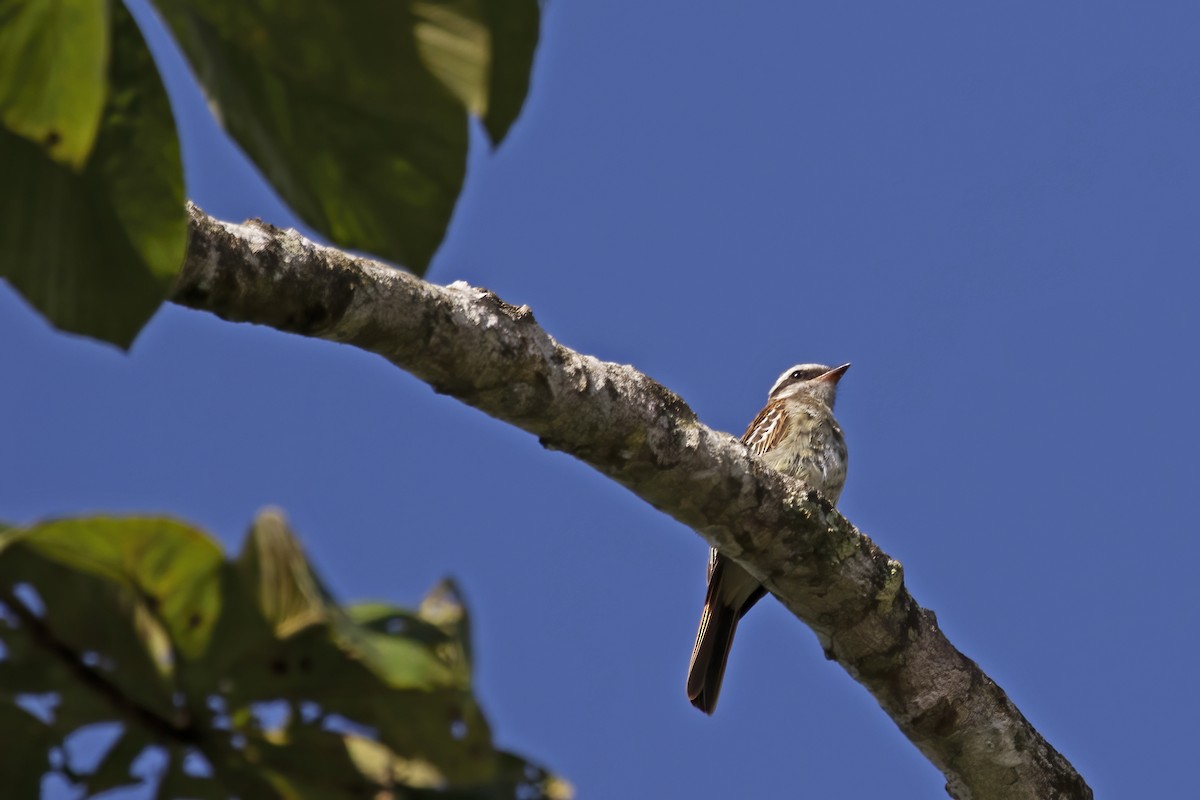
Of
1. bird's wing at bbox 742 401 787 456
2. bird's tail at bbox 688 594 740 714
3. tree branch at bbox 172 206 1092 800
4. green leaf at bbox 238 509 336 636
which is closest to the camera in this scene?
green leaf at bbox 238 509 336 636

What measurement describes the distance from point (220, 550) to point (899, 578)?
391cm

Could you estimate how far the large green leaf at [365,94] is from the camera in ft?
4.20

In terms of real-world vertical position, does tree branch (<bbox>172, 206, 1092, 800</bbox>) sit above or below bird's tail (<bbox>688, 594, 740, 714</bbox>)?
below

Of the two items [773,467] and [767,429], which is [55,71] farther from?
[767,429]

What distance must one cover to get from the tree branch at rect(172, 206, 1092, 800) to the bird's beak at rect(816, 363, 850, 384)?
14.4ft

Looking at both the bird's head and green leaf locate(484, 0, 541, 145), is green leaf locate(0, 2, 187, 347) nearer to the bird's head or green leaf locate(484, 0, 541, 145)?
green leaf locate(484, 0, 541, 145)

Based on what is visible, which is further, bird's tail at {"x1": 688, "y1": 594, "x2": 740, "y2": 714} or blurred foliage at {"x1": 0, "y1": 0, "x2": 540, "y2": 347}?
bird's tail at {"x1": 688, "y1": 594, "x2": 740, "y2": 714}

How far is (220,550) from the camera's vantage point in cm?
116

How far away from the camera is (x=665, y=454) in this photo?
4348 millimetres

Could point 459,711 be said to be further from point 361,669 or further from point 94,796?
point 94,796

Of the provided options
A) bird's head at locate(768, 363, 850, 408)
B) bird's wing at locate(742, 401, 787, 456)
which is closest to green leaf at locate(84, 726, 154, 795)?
bird's wing at locate(742, 401, 787, 456)

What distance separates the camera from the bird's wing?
7727 millimetres

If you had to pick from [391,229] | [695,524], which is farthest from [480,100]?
[695,524]

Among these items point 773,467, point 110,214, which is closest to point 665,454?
point 773,467
